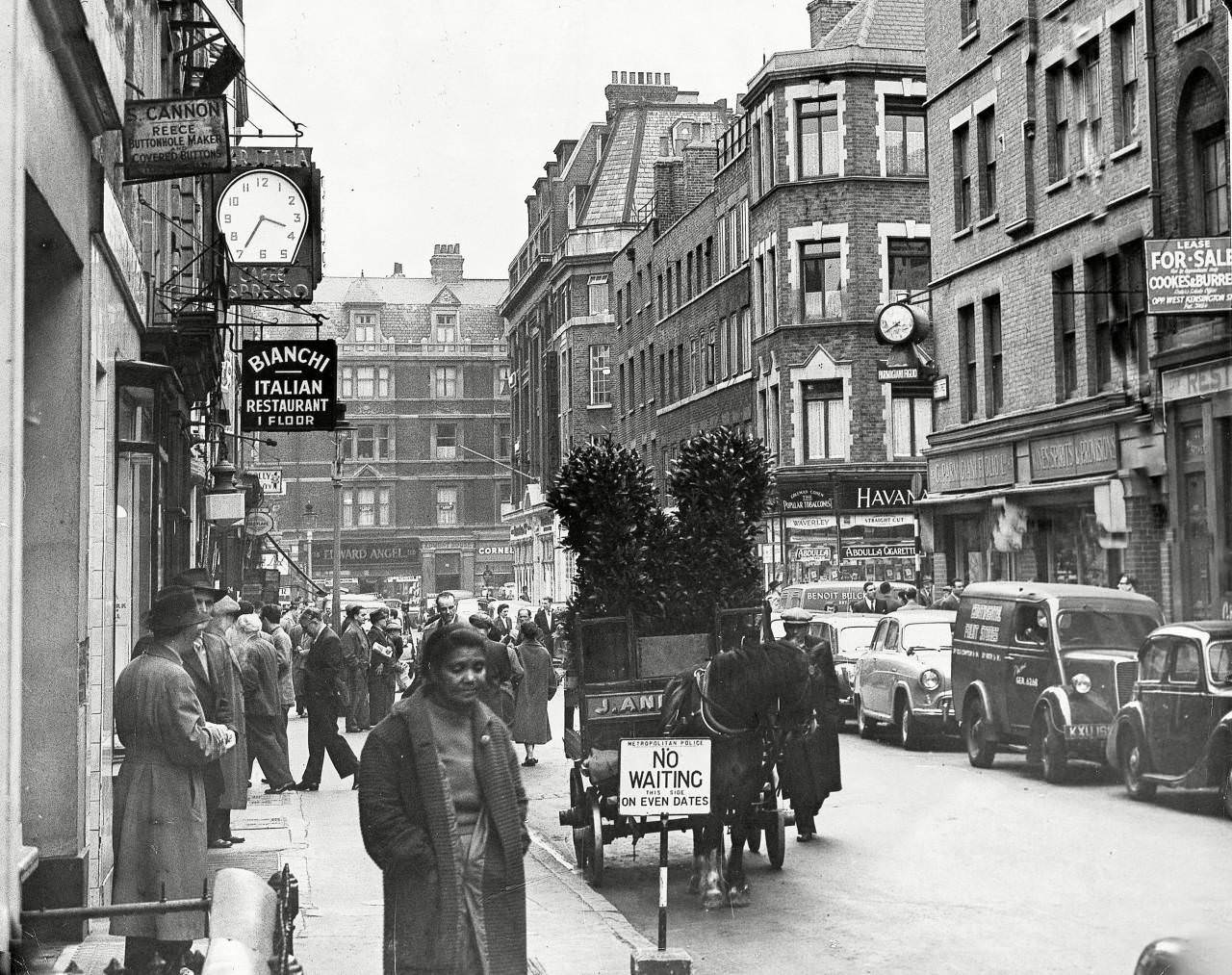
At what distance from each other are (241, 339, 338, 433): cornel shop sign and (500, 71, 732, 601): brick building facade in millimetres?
46326

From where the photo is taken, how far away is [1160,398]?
725 inches

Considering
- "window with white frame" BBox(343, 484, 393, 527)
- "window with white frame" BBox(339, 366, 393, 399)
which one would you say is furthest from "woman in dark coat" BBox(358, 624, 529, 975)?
"window with white frame" BBox(339, 366, 393, 399)

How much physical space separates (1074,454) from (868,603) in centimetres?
1141

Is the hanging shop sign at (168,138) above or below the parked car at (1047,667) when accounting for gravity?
above

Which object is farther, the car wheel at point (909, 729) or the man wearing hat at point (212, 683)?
the car wheel at point (909, 729)

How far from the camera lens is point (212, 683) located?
424 inches

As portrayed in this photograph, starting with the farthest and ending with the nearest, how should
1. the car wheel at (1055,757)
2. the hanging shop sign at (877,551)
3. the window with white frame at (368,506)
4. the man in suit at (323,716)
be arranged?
the window with white frame at (368,506), the hanging shop sign at (877,551), the man in suit at (323,716), the car wheel at (1055,757)

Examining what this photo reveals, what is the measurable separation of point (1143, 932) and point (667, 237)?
51.5 meters

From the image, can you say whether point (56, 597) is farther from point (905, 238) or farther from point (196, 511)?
point (905, 238)

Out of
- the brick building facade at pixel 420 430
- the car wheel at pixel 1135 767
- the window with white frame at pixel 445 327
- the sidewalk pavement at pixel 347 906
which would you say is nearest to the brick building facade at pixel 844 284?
the car wheel at pixel 1135 767

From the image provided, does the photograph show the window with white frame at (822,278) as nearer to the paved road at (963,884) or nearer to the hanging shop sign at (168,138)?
the paved road at (963,884)

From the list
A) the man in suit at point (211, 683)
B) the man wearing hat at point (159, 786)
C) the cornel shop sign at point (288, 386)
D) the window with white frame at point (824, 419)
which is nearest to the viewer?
the man wearing hat at point (159, 786)

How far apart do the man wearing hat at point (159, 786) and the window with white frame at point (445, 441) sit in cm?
8979

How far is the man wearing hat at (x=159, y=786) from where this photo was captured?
827cm
